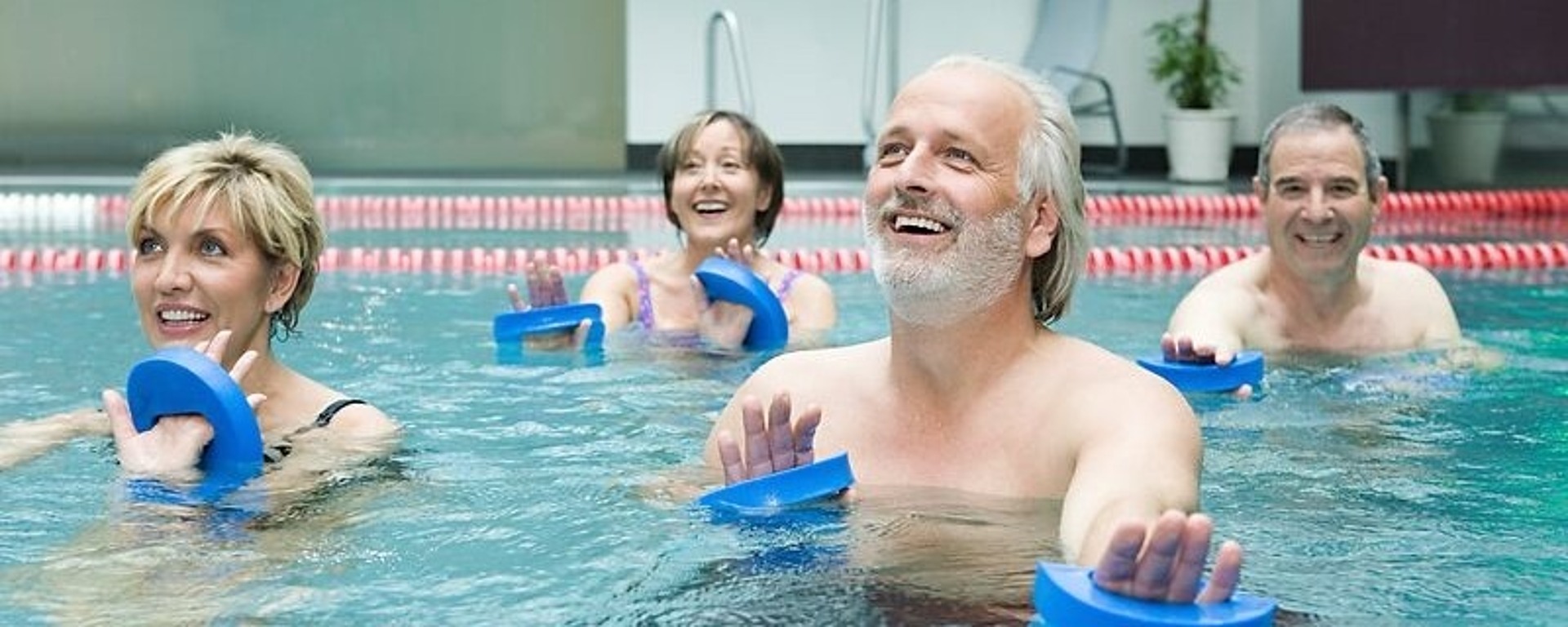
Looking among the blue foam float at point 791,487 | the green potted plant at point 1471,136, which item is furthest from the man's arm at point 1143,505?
the green potted plant at point 1471,136

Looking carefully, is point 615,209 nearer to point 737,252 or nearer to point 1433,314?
point 737,252

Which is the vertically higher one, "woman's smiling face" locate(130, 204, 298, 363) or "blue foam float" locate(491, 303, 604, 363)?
"woman's smiling face" locate(130, 204, 298, 363)

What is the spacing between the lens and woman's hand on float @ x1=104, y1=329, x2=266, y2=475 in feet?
14.1

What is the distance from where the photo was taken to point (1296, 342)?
690cm

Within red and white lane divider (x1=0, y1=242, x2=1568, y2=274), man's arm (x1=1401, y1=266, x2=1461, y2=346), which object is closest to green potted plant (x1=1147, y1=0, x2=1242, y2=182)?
red and white lane divider (x1=0, y1=242, x2=1568, y2=274)

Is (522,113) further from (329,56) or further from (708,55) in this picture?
(708,55)

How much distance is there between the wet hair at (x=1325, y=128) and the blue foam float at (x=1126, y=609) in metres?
3.71

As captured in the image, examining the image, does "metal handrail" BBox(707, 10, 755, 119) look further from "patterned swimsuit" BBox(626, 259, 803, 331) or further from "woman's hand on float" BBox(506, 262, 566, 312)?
"woman's hand on float" BBox(506, 262, 566, 312)

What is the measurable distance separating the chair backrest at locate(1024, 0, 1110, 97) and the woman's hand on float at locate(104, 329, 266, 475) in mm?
13276

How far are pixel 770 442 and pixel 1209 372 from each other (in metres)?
2.00

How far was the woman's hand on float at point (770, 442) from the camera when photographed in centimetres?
373

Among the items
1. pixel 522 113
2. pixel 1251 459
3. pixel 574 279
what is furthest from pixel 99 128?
pixel 1251 459

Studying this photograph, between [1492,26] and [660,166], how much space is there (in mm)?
8587

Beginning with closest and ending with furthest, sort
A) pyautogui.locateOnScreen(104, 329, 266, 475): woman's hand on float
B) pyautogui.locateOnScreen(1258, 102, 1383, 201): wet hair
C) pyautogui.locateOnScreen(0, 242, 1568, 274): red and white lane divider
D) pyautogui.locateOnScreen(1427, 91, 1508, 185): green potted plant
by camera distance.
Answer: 1. pyautogui.locateOnScreen(104, 329, 266, 475): woman's hand on float
2. pyautogui.locateOnScreen(1258, 102, 1383, 201): wet hair
3. pyautogui.locateOnScreen(0, 242, 1568, 274): red and white lane divider
4. pyautogui.locateOnScreen(1427, 91, 1508, 185): green potted plant
